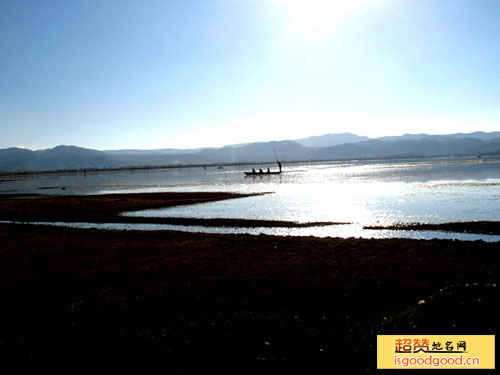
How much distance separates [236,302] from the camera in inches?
428

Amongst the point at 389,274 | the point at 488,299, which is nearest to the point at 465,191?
the point at 389,274

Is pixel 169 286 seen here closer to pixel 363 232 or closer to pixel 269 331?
pixel 269 331

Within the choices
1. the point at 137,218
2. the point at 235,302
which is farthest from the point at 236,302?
the point at 137,218

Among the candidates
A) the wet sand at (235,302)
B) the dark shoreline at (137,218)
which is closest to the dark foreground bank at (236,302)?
the wet sand at (235,302)

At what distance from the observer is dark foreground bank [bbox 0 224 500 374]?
7.41 m

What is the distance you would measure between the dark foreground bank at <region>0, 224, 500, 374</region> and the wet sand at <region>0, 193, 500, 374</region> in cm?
4

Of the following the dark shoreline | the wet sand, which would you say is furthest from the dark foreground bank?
the dark shoreline

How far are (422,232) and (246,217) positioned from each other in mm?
14511

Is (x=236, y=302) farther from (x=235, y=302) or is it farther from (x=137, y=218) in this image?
(x=137, y=218)

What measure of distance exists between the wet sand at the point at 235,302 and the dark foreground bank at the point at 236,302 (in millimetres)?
41

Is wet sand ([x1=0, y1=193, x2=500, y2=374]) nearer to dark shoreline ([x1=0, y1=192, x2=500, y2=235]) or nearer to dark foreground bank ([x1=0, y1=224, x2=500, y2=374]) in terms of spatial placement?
dark foreground bank ([x1=0, y1=224, x2=500, y2=374])

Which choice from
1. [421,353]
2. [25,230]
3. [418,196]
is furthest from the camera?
[418,196]

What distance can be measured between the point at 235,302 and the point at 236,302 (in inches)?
1.2

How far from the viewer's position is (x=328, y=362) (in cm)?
718
